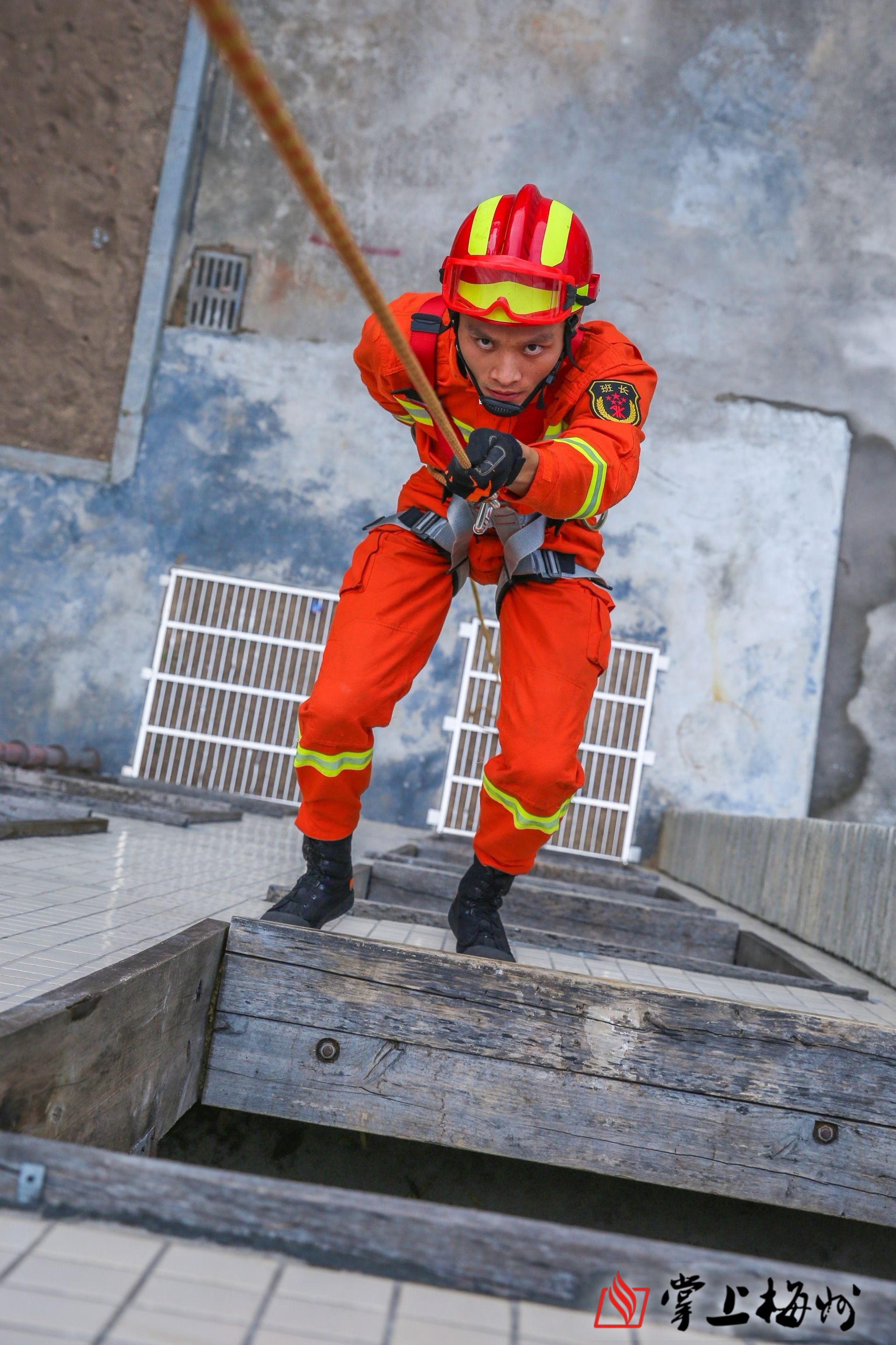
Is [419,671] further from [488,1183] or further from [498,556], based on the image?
[488,1183]

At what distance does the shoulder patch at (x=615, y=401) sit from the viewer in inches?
90.4

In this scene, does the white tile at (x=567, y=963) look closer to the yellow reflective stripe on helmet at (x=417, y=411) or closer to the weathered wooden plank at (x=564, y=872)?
the yellow reflective stripe on helmet at (x=417, y=411)

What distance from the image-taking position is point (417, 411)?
2473 millimetres

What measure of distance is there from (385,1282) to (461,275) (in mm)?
1848

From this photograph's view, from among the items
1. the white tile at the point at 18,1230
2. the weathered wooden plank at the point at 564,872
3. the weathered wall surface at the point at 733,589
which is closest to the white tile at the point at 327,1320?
the white tile at the point at 18,1230

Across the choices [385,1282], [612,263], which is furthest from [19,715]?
[385,1282]

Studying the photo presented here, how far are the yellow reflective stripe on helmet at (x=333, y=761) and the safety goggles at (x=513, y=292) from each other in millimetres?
955

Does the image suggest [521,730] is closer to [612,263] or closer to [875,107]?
[612,263]

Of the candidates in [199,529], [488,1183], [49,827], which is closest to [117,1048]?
[488,1183]

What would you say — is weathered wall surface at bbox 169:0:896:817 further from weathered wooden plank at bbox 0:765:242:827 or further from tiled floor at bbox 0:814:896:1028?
tiled floor at bbox 0:814:896:1028

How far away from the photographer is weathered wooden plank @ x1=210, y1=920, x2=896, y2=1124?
6.53 feet

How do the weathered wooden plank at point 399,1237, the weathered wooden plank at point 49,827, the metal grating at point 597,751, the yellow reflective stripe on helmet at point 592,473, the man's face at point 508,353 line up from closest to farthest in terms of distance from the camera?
the weathered wooden plank at point 399,1237, the yellow reflective stripe on helmet at point 592,473, the man's face at point 508,353, the weathered wooden plank at point 49,827, the metal grating at point 597,751

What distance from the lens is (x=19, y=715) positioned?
27.9 ft

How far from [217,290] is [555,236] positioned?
23.8 ft
